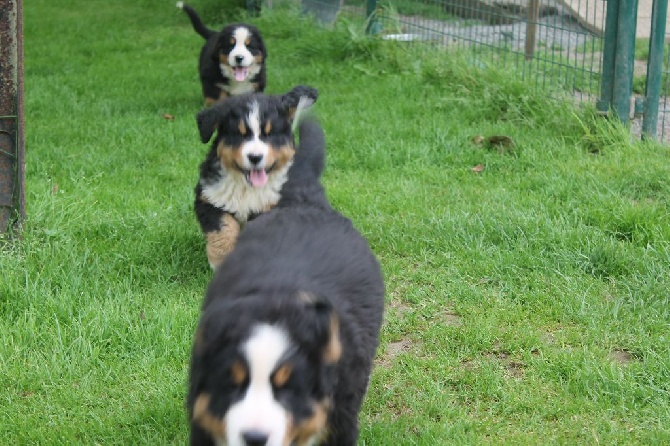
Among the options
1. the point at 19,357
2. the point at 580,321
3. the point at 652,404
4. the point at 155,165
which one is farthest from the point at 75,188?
the point at 652,404

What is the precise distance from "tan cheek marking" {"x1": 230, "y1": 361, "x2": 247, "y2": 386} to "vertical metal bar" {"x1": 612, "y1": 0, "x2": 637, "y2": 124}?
190 inches

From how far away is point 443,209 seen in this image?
520 cm

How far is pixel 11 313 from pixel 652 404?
251 cm

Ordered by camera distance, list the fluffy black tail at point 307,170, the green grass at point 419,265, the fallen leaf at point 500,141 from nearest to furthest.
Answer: the green grass at point 419,265 < the fluffy black tail at point 307,170 < the fallen leaf at point 500,141

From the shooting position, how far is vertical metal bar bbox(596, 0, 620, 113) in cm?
644

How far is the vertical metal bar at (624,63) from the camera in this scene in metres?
6.36

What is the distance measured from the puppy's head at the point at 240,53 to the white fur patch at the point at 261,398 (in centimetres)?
563

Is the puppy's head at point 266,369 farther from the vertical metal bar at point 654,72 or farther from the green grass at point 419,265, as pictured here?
the vertical metal bar at point 654,72

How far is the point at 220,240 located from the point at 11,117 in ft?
3.74

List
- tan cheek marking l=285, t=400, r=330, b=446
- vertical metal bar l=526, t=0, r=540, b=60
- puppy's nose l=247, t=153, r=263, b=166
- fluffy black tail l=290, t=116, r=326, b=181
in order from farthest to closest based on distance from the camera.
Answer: vertical metal bar l=526, t=0, r=540, b=60 < puppy's nose l=247, t=153, r=263, b=166 < fluffy black tail l=290, t=116, r=326, b=181 < tan cheek marking l=285, t=400, r=330, b=446

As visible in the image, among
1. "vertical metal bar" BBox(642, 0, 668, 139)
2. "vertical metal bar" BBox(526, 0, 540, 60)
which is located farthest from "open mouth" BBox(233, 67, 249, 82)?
"vertical metal bar" BBox(642, 0, 668, 139)

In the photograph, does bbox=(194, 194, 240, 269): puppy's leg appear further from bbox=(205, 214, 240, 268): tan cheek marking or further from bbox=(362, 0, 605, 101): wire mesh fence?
bbox=(362, 0, 605, 101): wire mesh fence

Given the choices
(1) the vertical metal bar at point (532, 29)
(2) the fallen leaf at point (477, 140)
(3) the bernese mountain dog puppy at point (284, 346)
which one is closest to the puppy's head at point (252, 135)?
(3) the bernese mountain dog puppy at point (284, 346)

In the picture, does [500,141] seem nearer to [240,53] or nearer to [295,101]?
[295,101]
